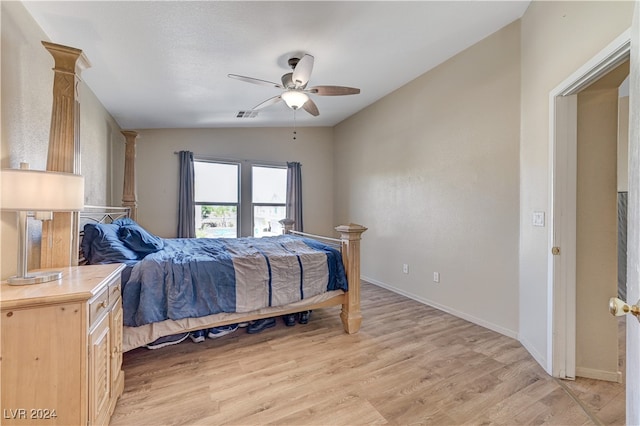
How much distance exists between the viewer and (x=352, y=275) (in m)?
2.77

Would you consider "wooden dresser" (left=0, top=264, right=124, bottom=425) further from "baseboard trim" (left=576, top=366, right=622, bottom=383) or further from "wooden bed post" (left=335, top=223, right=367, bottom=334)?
"baseboard trim" (left=576, top=366, right=622, bottom=383)

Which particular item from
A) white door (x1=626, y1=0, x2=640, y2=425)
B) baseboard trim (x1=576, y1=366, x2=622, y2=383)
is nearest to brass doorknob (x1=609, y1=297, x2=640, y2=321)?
white door (x1=626, y1=0, x2=640, y2=425)

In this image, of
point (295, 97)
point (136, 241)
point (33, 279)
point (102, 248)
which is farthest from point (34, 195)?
point (295, 97)

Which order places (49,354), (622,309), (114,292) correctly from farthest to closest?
(114,292), (49,354), (622,309)

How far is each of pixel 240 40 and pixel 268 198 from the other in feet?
10.8

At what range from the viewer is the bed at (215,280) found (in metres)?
2.09

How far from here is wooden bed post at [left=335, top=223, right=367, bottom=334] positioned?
2.71m

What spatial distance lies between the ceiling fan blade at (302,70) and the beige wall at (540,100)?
5.84 ft

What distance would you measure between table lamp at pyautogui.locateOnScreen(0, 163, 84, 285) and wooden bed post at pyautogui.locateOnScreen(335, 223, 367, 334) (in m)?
1.97

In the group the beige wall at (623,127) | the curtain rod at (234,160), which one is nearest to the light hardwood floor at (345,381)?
the beige wall at (623,127)

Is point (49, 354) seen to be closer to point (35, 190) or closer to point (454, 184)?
point (35, 190)

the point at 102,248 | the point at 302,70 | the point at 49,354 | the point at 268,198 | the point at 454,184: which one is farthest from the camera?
the point at 268,198

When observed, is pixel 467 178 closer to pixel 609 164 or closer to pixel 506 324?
pixel 609 164

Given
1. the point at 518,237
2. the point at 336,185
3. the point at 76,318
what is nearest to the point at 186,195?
the point at 336,185
